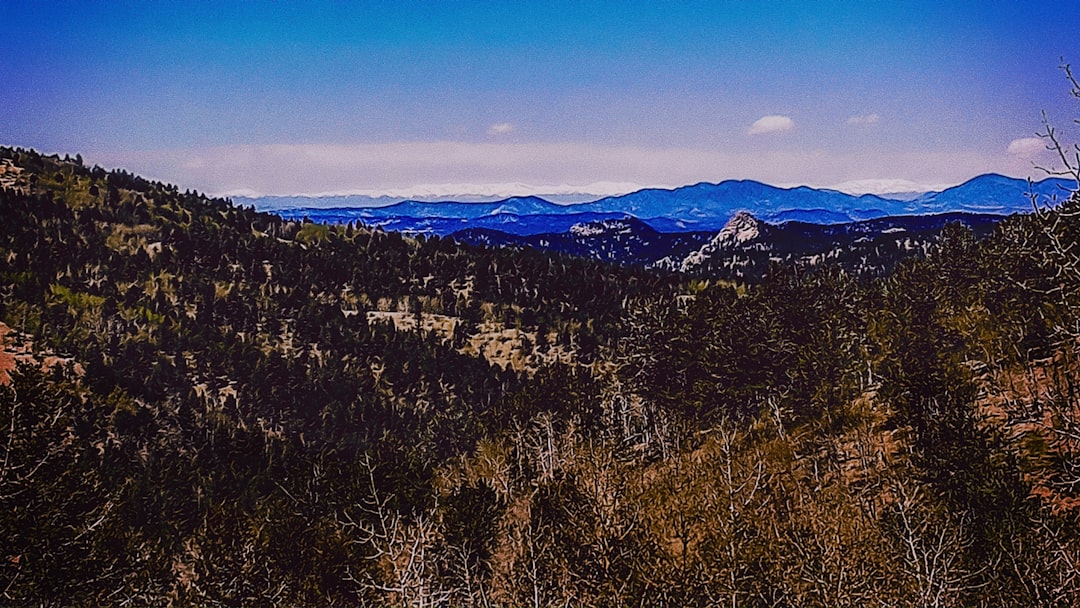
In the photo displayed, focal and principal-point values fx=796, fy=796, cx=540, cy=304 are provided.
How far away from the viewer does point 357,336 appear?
410 ft

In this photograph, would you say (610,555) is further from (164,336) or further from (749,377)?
(164,336)

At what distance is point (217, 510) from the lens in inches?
1448

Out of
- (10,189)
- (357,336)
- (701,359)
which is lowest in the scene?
(357,336)

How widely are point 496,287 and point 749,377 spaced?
310ft

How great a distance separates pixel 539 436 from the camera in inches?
2387

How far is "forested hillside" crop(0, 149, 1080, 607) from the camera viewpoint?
24906 millimetres

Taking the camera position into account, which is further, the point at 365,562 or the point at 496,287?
the point at 496,287

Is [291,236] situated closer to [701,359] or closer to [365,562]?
[701,359]

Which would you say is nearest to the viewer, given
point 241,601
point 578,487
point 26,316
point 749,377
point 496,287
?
point 241,601

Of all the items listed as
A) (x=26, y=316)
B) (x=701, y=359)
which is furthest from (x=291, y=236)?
(x=701, y=359)

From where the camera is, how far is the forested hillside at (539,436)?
2491 cm

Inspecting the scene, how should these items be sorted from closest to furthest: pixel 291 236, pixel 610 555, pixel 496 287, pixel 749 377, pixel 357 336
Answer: pixel 610 555, pixel 749 377, pixel 357 336, pixel 496 287, pixel 291 236

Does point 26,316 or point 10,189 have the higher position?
point 10,189

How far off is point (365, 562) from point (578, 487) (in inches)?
423
